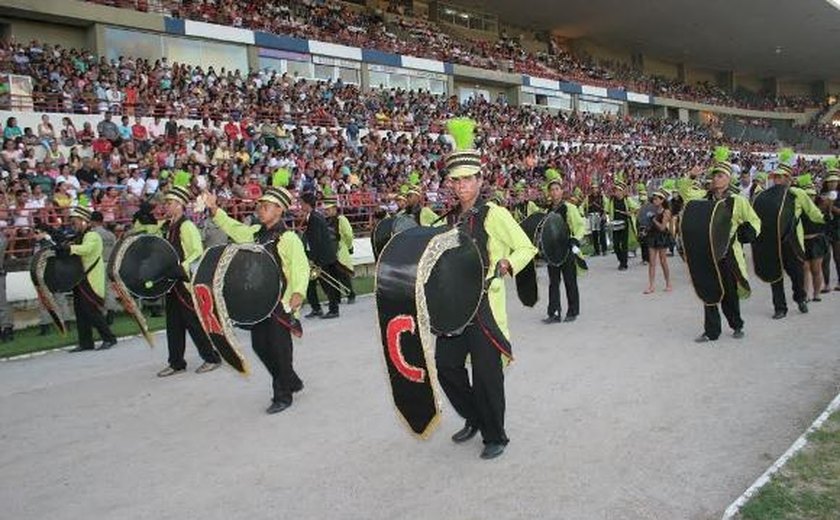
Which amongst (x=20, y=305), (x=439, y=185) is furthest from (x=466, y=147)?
(x=439, y=185)

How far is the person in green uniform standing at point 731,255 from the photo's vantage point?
7301mm

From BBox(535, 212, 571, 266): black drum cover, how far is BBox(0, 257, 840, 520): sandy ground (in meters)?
1.56

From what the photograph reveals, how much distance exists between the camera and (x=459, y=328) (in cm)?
413

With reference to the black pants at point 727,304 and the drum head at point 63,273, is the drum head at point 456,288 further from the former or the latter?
the drum head at point 63,273

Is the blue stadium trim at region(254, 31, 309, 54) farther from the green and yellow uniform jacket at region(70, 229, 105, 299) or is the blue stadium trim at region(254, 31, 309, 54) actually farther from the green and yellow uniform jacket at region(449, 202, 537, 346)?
the green and yellow uniform jacket at region(449, 202, 537, 346)

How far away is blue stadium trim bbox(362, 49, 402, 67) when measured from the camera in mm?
30302

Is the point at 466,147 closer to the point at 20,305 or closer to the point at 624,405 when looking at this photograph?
the point at 624,405

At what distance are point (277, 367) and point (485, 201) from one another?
247 centimetres

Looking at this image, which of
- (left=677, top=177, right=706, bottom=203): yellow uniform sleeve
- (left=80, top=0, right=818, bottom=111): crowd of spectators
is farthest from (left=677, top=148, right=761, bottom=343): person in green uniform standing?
(left=80, top=0, right=818, bottom=111): crowd of spectators

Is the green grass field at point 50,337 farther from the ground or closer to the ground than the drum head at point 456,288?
closer to the ground

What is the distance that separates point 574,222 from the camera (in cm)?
989

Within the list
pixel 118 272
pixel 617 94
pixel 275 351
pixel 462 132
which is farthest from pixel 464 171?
pixel 617 94

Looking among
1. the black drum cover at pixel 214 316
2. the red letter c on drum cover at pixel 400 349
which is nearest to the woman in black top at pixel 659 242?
the black drum cover at pixel 214 316

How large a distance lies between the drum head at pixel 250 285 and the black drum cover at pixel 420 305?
7.10 ft
